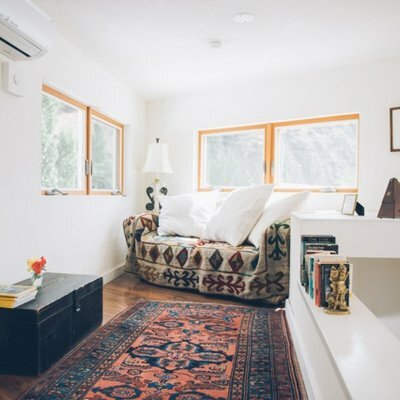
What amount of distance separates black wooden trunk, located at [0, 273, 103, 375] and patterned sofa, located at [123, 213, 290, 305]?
1.12 meters

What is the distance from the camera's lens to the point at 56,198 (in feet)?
8.42

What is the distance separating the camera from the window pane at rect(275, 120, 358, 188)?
3.37 m

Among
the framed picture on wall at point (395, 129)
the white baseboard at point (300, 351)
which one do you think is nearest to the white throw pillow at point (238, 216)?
the white baseboard at point (300, 351)

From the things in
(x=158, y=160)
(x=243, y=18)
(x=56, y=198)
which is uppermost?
(x=243, y=18)

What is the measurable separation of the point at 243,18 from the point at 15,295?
2184mm

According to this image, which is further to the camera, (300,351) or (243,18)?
(243,18)

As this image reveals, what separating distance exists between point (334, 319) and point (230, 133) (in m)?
2.97

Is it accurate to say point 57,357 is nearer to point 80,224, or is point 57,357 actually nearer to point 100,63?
point 80,224

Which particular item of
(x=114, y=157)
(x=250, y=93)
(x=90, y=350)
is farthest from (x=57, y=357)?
(x=250, y=93)

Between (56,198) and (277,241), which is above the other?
(56,198)

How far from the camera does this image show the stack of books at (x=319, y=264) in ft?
4.59

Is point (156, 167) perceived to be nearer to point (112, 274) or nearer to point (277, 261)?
point (112, 274)

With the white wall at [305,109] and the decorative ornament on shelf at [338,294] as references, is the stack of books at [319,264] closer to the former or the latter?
the decorative ornament on shelf at [338,294]

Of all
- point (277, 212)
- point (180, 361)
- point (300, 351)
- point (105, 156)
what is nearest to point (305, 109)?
point (277, 212)
